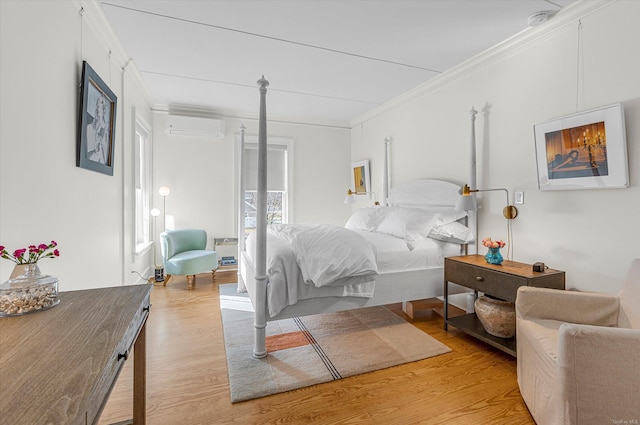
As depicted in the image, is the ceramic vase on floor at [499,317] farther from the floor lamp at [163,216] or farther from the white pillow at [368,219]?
the floor lamp at [163,216]

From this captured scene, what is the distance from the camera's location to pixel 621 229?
1991mm

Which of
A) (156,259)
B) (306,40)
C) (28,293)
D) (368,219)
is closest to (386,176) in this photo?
(368,219)

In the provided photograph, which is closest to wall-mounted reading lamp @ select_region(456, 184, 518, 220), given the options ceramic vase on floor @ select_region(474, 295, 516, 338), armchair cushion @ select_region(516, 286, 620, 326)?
ceramic vase on floor @ select_region(474, 295, 516, 338)

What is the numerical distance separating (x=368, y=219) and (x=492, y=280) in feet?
5.32

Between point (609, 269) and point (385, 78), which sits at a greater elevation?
point (385, 78)

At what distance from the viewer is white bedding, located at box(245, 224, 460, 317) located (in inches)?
88.9

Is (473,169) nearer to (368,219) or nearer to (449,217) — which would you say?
(449,217)

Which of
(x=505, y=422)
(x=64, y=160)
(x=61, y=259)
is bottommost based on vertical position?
(x=505, y=422)

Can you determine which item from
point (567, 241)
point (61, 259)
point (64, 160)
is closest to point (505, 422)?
point (567, 241)

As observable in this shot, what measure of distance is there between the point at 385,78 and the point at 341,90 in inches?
25.2

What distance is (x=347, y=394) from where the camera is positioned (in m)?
1.84

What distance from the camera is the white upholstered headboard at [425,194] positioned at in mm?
3275

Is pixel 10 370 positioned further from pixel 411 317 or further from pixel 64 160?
pixel 411 317

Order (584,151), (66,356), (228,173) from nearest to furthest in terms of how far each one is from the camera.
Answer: (66,356), (584,151), (228,173)
